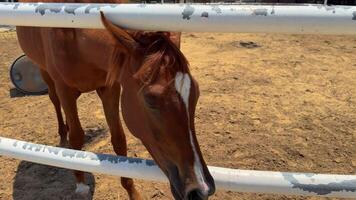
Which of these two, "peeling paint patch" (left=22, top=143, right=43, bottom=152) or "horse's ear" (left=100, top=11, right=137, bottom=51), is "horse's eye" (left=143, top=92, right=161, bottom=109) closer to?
"horse's ear" (left=100, top=11, right=137, bottom=51)

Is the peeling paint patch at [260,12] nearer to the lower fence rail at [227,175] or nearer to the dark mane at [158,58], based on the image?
the dark mane at [158,58]

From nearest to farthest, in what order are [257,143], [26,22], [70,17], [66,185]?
[70,17]
[26,22]
[66,185]
[257,143]

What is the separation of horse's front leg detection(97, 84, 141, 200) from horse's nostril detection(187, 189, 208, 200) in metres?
A: 1.47

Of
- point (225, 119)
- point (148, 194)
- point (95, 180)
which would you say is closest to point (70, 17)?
point (148, 194)

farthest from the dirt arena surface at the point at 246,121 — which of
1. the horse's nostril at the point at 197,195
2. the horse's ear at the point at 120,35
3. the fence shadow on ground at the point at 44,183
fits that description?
the horse's ear at the point at 120,35

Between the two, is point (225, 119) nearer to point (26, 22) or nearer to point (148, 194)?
point (148, 194)

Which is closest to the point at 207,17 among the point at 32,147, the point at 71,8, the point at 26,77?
the point at 71,8

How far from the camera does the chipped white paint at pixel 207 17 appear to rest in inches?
44.3

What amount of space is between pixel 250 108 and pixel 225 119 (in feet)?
1.33

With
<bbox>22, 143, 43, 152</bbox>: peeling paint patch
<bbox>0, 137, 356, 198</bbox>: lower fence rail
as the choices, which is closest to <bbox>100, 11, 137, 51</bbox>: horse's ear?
<bbox>0, 137, 356, 198</bbox>: lower fence rail

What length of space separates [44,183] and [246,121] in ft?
6.73

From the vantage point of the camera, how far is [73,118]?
2.86 meters

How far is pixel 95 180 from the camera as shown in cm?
311

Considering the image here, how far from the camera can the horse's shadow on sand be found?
2965mm
